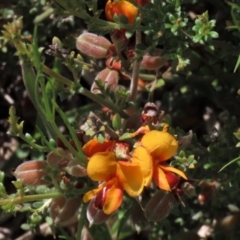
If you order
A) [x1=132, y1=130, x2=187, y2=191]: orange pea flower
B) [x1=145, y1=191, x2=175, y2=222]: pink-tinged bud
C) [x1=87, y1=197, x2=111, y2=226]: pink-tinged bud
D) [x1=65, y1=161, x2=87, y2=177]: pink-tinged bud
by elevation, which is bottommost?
[x1=145, y1=191, x2=175, y2=222]: pink-tinged bud

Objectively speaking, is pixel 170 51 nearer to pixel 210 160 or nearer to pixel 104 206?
pixel 210 160

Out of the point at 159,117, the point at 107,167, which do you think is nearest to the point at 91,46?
the point at 159,117

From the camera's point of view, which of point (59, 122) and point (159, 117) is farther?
point (59, 122)

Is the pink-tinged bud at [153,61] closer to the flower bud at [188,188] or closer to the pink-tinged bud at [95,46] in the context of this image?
the pink-tinged bud at [95,46]

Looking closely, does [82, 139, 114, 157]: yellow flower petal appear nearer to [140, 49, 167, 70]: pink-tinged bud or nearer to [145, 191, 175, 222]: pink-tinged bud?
[145, 191, 175, 222]: pink-tinged bud

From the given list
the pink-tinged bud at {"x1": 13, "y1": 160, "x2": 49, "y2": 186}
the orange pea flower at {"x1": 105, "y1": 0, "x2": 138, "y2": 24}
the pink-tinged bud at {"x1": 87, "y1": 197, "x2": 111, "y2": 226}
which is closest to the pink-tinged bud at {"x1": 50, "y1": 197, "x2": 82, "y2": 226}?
the pink-tinged bud at {"x1": 13, "y1": 160, "x2": 49, "y2": 186}

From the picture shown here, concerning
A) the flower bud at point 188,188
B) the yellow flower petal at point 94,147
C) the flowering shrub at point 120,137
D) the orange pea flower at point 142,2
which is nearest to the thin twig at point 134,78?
the flowering shrub at point 120,137

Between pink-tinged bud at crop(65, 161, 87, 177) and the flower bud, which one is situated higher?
pink-tinged bud at crop(65, 161, 87, 177)
